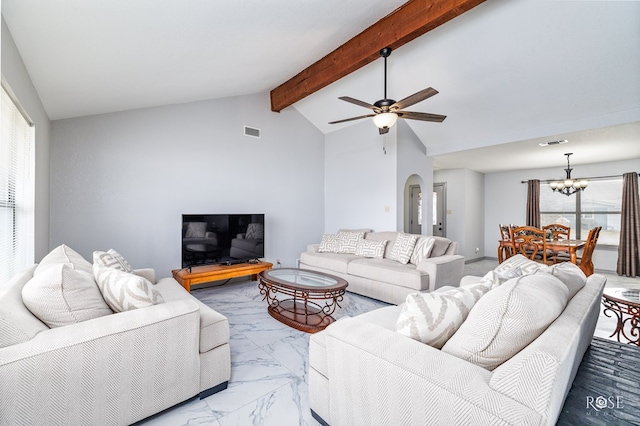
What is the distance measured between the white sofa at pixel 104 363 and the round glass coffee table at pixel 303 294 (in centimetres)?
104

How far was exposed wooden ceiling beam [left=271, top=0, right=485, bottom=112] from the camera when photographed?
8.40ft

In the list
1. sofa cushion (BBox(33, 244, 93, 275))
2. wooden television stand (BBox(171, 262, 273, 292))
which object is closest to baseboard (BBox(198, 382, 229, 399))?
sofa cushion (BBox(33, 244, 93, 275))

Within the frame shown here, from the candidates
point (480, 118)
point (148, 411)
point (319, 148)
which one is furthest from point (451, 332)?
point (319, 148)

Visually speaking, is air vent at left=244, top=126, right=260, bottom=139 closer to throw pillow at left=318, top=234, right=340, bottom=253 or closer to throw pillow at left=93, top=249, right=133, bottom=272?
throw pillow at left=318, top=234, right=340, bottom=253

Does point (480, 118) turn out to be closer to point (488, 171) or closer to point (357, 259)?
point (357, 259)

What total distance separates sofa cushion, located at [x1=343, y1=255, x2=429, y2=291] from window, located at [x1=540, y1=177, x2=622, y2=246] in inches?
201

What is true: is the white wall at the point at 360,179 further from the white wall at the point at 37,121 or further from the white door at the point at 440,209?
the white wall at the point at 37,121

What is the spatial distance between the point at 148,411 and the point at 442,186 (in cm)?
723

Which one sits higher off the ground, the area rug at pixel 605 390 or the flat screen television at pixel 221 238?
the flat screen television at pixel 221 238

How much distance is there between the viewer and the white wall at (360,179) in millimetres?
4902

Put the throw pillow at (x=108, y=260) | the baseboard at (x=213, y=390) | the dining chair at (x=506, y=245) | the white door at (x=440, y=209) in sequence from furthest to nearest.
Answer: the white door at (x=440, y=209) < the dining chair at (x=506, y=245) < the throw pillow at (x=108, y=260) < the baseboard at (x=213, y=390)

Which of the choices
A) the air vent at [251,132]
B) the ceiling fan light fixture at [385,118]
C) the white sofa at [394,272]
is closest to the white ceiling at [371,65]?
the air vent at [251,132]

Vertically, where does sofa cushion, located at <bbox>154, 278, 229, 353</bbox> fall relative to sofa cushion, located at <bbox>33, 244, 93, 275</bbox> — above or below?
below

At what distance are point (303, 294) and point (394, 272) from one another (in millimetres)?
1346
